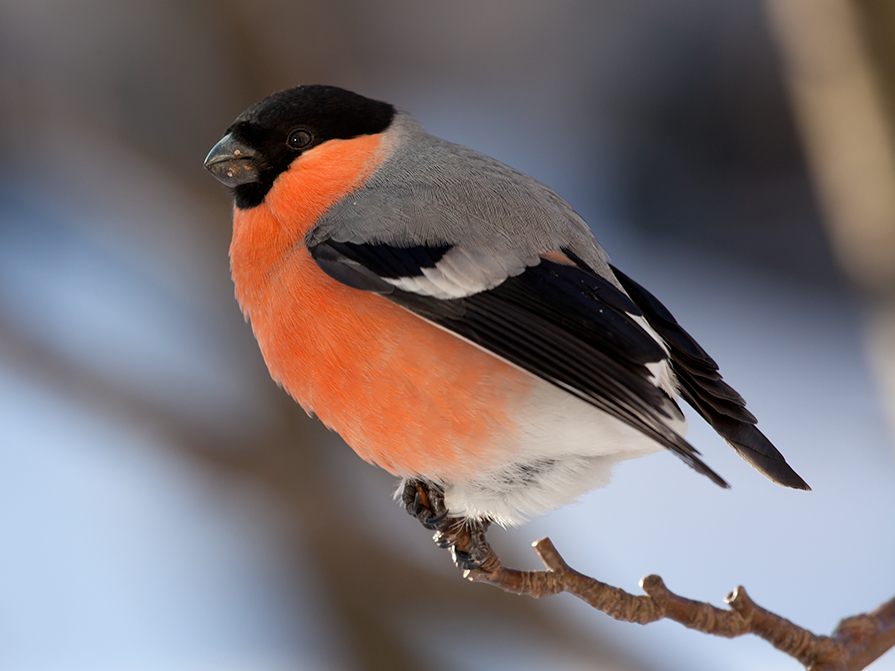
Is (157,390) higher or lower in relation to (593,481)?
higher

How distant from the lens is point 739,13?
294 centimetres

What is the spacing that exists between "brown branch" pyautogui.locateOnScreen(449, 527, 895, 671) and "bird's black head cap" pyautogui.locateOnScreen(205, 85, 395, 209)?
0.69m

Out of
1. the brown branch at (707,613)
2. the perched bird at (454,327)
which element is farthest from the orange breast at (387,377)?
the brown branch at (707,613)

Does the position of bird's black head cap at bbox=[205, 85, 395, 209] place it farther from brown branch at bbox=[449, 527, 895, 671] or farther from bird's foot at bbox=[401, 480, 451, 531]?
brown branch at bbox=[449, 527, 895, 671]

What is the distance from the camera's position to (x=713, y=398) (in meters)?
1.26

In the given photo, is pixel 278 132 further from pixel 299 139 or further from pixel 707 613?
pixel 707 613

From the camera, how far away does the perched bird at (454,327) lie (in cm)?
107

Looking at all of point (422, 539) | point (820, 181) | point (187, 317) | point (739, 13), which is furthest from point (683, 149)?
point (187, 317)

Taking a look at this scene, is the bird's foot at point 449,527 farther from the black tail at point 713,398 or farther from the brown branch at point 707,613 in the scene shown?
the black tail at point 713,398

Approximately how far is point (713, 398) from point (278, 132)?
853mm

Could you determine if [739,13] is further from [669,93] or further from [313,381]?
[313,381]

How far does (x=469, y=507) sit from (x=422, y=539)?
1626 millimetres

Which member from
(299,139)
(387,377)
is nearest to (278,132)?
(299,139)

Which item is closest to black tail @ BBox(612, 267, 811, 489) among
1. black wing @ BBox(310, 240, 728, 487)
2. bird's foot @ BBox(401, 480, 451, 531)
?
black wing @ BBox(310, 240, 728, 487)
